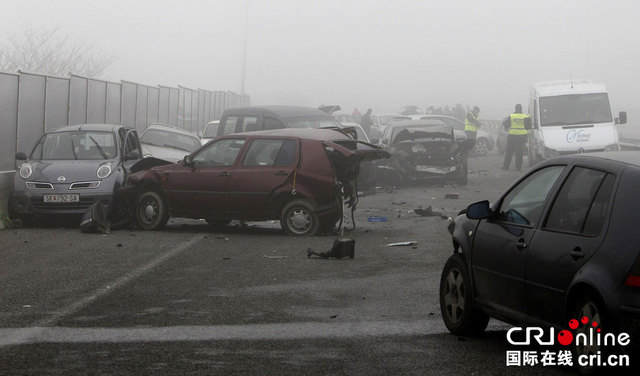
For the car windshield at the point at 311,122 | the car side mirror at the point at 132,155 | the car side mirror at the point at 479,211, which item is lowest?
the car side mirror at the point at 132,155

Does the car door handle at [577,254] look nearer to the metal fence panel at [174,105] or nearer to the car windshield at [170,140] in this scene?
the car windshield at [170,140]

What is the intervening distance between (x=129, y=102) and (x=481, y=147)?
51.8 ft

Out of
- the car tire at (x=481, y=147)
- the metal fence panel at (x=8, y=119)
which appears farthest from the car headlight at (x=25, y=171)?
the car tire at (x=481, y=147)

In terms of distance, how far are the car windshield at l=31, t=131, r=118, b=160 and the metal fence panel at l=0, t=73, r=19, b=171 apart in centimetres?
176

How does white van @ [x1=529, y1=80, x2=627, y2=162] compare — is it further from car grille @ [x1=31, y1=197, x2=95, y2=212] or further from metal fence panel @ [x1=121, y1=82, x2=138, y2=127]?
car grille @ [x1=31, y1=197, x2=95, y2=212]

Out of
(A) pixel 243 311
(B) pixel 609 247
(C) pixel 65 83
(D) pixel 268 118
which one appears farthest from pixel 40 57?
(B) pixel 609 247

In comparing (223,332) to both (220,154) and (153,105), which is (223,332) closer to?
(220,154)

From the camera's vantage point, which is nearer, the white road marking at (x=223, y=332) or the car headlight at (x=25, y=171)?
the white road marking at (x=223, y=332)

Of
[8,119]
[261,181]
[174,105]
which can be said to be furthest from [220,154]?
[174,105]

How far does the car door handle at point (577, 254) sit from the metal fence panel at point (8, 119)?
16.0 m

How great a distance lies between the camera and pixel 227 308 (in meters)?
9.33

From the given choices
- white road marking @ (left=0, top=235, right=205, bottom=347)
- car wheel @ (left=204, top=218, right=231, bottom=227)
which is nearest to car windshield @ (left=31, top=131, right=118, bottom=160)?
car wheel @ (left=204, top=218, right=231, bottom=227)

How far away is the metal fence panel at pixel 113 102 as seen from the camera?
31.0 meters

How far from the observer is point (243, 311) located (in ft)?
30.1
